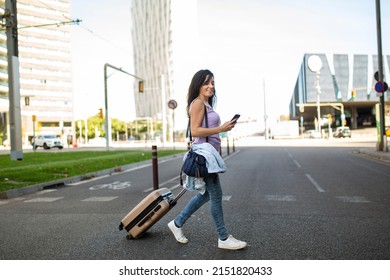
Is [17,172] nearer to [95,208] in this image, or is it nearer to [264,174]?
[95,208]

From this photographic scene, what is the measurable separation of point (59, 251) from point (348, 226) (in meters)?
3.45

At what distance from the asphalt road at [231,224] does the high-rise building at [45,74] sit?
51.5m

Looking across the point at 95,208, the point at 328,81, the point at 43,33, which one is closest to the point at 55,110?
the point at 43,33

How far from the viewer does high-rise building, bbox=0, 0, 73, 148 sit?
6168 cm

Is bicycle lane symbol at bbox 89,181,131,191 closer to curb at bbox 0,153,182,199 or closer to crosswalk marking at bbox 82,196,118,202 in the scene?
curb at bbox 0,153,182,199

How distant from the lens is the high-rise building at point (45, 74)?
202 feet

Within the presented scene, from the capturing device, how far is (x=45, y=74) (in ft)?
261

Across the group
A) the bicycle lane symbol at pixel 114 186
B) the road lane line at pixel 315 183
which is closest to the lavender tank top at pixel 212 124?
the road lane line at pixel 315 183

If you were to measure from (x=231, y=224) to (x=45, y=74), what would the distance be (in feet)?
267

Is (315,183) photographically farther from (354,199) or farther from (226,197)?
(226,197)

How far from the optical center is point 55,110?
86.4 metres

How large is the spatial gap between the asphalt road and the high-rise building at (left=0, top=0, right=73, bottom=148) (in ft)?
169

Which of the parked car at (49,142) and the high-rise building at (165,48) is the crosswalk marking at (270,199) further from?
the high-rise building at (165,48)

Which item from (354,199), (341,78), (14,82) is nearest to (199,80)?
(354,199)
